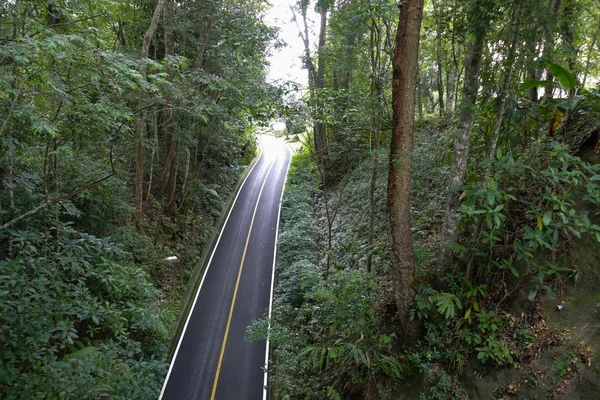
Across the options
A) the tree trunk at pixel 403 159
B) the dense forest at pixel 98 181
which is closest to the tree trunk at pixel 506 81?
the tree trunk at pixel 403 159

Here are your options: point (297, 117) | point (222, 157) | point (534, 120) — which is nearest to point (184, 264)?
point (297, 117)

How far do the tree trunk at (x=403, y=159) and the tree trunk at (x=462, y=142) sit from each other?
75 cm

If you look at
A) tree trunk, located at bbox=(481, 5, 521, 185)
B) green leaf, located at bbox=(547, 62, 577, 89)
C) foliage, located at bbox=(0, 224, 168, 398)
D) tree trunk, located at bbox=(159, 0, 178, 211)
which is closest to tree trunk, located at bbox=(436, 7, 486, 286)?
tree trunk, located at bbox=(481, 5, 521, 185)

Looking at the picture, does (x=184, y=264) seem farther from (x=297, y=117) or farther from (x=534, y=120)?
(x=534, y=120)

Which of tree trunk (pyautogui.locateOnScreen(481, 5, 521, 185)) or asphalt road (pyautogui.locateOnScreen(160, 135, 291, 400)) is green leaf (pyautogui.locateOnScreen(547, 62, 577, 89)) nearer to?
tree trunk (pyautogui.locateOnScreen(481, 5, 521, 185))

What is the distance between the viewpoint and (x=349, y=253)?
50.8ft

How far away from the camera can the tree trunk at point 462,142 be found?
6.85 meters

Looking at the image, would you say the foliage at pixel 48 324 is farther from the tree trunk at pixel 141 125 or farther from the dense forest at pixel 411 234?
the tree trunk at pixel 141 125

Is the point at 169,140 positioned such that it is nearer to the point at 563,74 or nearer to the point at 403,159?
the point at 403,159

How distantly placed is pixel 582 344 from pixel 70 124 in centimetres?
1124

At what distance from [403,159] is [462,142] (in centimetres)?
127

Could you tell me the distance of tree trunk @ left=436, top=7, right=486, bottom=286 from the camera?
685 centimetres

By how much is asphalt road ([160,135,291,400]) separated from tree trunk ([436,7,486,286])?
895 cm

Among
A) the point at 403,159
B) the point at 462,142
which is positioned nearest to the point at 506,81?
the point at 462,142
